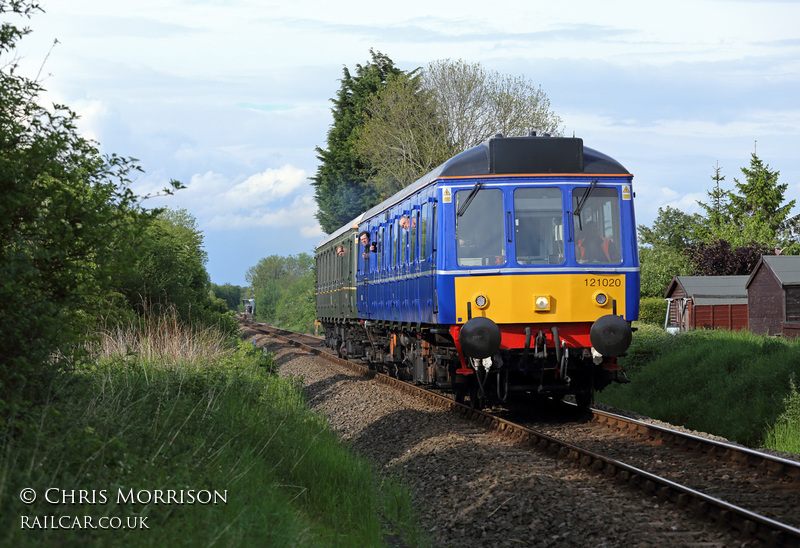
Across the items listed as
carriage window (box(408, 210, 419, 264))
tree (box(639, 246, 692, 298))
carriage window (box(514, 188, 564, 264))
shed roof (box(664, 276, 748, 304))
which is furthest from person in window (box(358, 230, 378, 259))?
tree (box(639, 246, 692, 298))

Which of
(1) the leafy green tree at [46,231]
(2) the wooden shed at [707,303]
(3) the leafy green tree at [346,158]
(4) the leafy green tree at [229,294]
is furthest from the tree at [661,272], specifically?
(4) the leafy green tree at [229,294]

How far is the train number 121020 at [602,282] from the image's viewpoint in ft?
37.2

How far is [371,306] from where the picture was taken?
1819 centimetres

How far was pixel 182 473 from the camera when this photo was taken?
20.7 ft

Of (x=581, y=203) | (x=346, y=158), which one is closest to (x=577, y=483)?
(x=581, y=203)

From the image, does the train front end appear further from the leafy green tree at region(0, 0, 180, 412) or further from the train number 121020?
the leafy green tree at region(0, 0, 180, 412)

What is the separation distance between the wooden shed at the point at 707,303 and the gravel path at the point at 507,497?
3235cm

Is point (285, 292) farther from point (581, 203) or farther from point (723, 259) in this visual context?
point (581, 203)

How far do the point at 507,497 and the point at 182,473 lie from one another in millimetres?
2844

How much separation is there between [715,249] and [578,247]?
45.7 metres

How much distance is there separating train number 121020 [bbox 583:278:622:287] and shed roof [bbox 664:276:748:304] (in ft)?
116

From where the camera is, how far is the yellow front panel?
11211mm

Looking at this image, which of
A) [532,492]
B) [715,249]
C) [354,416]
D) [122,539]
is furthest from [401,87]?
[122,539]

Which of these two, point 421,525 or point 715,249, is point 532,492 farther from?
point 715,249
